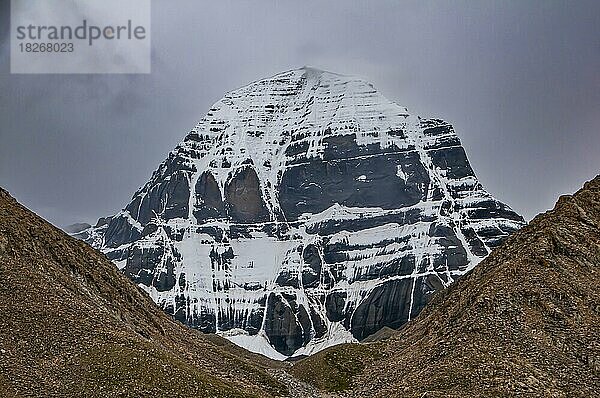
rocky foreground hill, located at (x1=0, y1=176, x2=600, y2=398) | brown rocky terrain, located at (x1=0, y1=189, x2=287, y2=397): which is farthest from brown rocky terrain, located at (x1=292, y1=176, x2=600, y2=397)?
brown rocky terrain, located at (x1=0, y1=189, x2=287, y2=397)

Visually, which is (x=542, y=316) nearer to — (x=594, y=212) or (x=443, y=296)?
(x=594, y=212)

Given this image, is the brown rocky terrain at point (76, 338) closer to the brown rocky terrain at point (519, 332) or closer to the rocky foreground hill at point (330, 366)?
the rocky foreground hill at point (330, 366)

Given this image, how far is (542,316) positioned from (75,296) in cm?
4182

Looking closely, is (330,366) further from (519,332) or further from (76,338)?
(76,338)

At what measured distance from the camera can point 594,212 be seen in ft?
302

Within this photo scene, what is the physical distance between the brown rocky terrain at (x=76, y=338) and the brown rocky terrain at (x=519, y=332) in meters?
13.9

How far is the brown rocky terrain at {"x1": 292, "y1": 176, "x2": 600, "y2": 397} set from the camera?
197 feet

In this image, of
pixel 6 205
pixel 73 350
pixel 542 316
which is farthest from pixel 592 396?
pixel 6 205

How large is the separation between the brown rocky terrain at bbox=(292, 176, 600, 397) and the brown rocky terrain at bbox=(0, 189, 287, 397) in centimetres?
1390

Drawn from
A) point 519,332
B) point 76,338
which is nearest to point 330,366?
point 519,332

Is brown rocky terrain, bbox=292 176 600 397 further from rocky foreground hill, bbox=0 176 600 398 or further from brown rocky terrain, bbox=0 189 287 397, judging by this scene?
brown rocky terrain, bbox=0 189 287 397

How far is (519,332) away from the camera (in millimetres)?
67125

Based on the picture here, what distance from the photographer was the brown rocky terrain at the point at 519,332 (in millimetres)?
60125

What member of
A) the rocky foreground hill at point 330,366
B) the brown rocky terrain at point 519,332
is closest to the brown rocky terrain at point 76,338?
the rocky foreground hill at point 330,366
